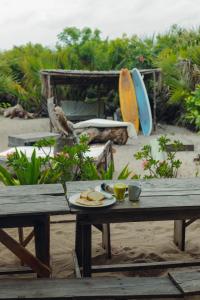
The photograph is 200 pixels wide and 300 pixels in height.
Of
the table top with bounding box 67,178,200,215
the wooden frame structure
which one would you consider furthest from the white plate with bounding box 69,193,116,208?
the wooden frame structure

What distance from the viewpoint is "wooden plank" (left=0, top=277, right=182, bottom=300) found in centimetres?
226

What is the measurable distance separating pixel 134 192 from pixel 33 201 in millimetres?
576

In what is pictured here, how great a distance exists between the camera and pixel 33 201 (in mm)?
2752

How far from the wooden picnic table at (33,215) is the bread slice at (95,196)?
0.45 ft

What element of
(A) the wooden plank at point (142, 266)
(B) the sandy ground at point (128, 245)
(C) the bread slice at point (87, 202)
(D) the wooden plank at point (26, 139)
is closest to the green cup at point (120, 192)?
(C) the bread slice at point (87, 202)

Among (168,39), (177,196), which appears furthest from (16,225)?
(168,39)

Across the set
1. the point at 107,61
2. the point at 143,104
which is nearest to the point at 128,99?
the point at 143,104

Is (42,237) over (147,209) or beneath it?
beneath

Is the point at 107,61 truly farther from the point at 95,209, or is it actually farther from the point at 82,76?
the point at 95,209

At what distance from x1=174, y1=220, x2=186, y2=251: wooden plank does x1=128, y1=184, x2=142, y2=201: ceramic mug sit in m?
1.08

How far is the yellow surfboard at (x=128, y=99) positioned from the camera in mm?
12102

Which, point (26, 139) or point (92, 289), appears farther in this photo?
point (26, 139)

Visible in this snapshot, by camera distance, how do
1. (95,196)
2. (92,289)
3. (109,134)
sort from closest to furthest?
(92,289)
(95,196)
(109,134)

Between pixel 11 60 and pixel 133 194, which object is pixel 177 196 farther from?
pixel 11 60
